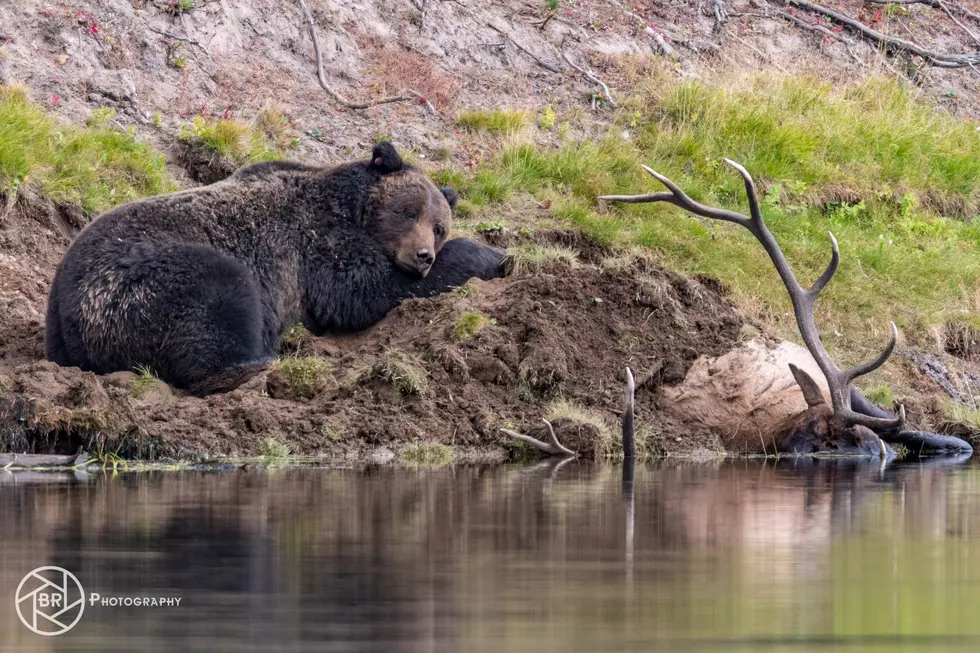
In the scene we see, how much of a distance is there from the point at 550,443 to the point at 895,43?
1182cm

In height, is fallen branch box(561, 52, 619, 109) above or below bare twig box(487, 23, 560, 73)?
below

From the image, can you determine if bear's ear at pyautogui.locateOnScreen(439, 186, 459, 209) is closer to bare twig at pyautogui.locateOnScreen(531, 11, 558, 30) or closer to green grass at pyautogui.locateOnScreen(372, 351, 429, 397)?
green grass at pyautogui.locateOnScreen(372, 351, 429, 397)

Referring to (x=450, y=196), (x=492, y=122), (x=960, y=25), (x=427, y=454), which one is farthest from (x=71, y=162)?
(x=960, y=25)

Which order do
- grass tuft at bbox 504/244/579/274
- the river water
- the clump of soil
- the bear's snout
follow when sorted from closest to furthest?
the river water → the clump of soil → the bear's snout → grass tuft at bbox 504/244/579/274

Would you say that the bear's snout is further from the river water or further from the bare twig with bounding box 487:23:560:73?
the bare twig with bounding box 487:23:560:73

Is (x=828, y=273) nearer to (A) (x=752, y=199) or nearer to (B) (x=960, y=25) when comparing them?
(A) (x=752, y=199)

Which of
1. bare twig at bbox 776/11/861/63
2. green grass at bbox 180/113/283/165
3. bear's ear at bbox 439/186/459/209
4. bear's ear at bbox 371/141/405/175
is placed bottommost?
bear's ear at bbox 439/186/459/209

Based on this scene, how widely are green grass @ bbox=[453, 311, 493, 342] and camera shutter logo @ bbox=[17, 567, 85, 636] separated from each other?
19.3 feet

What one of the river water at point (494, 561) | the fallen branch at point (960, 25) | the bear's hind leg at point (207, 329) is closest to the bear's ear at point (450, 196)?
the bear's hind leg at point (207, 329)

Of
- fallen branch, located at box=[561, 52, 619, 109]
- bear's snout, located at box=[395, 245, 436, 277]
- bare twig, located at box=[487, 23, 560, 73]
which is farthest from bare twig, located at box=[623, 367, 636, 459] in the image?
bare twig, located at box=[487, 23, 560, 73]

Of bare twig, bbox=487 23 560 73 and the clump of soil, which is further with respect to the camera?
bare twig, bbox=487 23 560 73

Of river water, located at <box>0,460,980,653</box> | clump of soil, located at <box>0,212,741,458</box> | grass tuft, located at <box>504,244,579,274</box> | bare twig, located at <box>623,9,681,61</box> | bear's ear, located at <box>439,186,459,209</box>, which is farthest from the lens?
bare twig, located at <box>623,9,681,61</box>

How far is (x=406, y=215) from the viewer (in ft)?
41.6

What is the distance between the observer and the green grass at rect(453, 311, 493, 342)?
11.4 m
